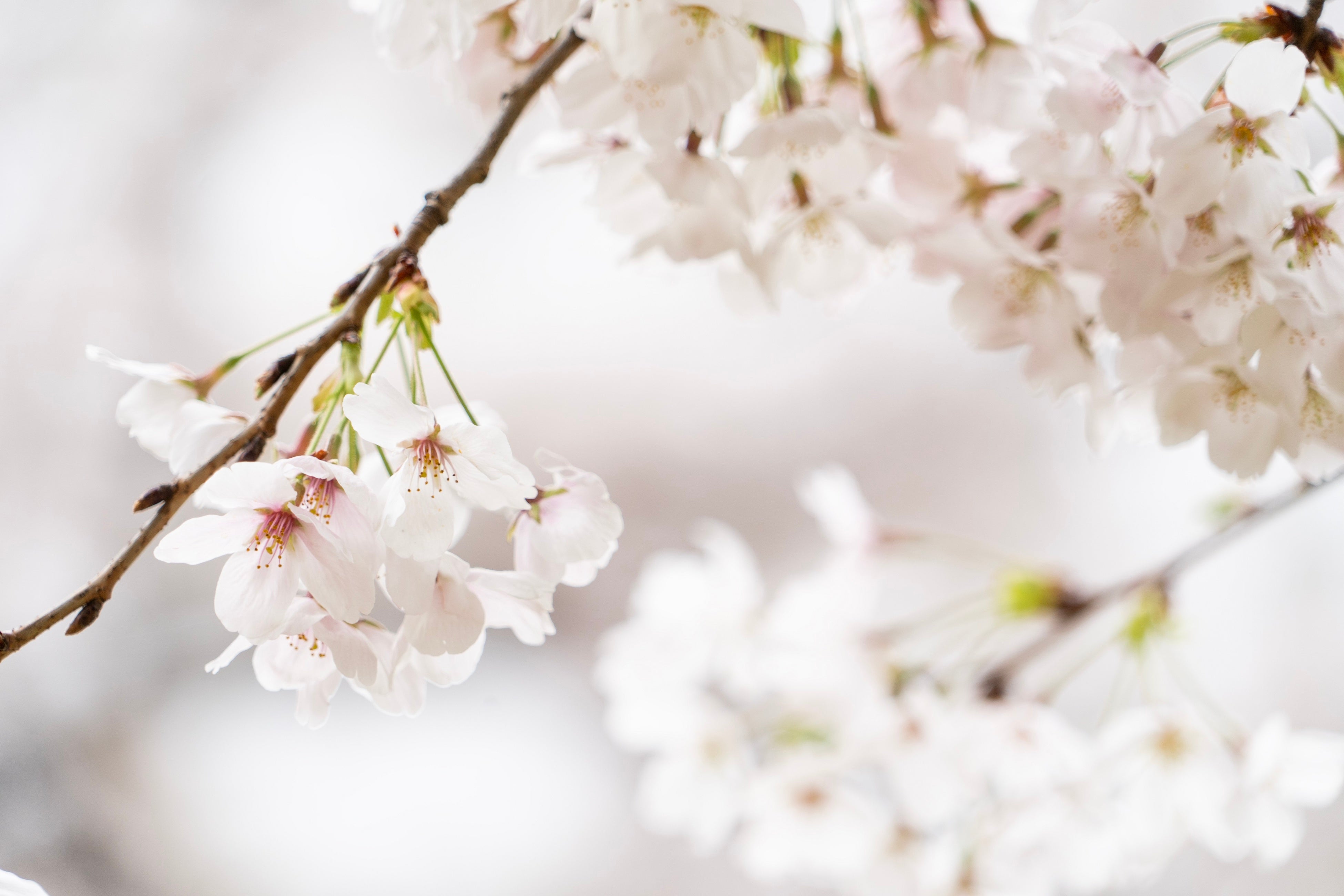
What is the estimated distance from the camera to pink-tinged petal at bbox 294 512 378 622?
29 centimetres

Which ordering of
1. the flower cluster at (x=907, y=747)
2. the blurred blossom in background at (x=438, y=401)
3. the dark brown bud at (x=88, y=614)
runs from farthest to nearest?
the blurred blossom in background at (x=438, y=401), the flower cluster at (x=907, y=747), the dark brown bud at (x=88, y=614)

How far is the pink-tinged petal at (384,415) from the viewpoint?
0.28 meters

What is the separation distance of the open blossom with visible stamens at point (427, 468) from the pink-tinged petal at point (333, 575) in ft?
0.06

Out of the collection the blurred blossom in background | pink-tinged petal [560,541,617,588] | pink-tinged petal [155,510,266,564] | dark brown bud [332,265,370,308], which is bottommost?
the blurred blossom in background

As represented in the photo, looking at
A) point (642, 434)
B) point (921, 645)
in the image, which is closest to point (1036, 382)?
point (921, 645)

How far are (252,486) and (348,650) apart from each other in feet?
0.22

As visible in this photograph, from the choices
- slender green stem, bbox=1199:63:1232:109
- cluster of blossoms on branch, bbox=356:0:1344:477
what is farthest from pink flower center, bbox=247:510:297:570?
slender green stem, bbox=1199:63:1232:109

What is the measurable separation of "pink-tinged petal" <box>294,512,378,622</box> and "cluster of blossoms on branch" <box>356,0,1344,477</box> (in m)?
0.21

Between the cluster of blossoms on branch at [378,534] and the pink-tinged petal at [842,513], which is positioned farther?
the pink-tinged petal at [842,513]

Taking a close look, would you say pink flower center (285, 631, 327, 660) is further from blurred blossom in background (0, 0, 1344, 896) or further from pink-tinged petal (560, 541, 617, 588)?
blurred blossom in background (0, 0, 1344, 896)

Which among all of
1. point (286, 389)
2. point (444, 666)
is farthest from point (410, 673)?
point (286, 389)

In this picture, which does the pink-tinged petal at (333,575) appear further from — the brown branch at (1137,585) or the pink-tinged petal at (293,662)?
the brown branch at (1137,585)

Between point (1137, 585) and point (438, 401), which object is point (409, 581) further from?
point (438, 401)

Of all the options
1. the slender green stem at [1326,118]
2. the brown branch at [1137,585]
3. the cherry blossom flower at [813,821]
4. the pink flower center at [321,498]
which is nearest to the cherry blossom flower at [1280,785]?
the brown branch at [1137,585]
